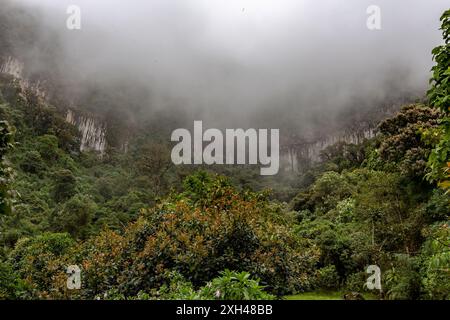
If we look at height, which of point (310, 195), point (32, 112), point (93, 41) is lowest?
point (310, 195)

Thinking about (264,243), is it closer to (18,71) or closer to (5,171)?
(5,171)

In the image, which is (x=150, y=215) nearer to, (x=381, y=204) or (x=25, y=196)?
(x=381, y=204)

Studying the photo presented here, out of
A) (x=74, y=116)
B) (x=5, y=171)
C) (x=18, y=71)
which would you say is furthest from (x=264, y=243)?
(x=18, y=71)

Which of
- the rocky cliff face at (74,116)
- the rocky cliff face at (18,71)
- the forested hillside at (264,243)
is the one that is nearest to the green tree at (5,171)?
the forested hillside at (264,243)

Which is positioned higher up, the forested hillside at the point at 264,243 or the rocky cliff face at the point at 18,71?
the rocky cliff face at the point at 18,71

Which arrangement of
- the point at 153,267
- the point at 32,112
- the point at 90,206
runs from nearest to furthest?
the point at 153,267 → the point at 90,206 → the point at 32,112

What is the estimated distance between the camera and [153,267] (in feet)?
21.1

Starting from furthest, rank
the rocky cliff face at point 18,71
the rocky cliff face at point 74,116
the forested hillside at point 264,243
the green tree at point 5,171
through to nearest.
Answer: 1. the rocky cliff face at point 18,71
2. the rocky cliff face at point 74,116
3. the forested hillside at point 264,243
4. the green tree at point 5,171

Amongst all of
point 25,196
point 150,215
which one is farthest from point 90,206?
point 150,215

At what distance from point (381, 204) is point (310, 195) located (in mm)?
14174

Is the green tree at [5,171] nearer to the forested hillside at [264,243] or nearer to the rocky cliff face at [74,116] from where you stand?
the forested hillside at [264,243]

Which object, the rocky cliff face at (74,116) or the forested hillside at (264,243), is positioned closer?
the forested hillside at (264,243)

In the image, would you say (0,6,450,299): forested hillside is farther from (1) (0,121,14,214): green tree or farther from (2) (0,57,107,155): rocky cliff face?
(2) (0,57,107,155): rocky cliff face

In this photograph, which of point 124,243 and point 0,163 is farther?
point 124,243
